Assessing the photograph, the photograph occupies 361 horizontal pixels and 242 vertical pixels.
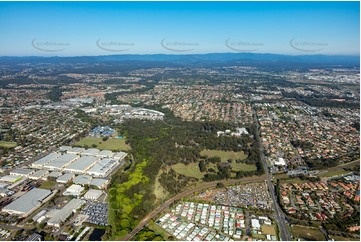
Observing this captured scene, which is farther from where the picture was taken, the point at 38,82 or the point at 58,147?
the point at 38,82

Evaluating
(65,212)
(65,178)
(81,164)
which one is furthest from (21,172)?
(65,212)

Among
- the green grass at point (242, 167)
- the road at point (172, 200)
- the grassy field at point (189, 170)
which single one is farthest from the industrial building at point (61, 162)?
the green grass at point (242, 167)

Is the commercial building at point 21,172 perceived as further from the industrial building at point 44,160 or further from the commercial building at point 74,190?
the commercial building at point 74,190

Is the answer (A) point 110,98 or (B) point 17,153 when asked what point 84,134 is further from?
(A) point 110,98

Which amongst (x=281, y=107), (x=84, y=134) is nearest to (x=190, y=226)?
(x=84, y=134)

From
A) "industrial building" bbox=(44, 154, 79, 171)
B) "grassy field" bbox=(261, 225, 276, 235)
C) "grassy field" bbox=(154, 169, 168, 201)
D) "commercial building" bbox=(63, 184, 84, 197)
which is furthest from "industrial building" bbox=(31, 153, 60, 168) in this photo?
"grassy field" bbox=(261, 225, 276, 235)

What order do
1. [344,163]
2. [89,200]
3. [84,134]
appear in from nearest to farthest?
1. [89,200]
2. [344,163]
3. [84,134]

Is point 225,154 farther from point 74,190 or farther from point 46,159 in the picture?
point 46,159

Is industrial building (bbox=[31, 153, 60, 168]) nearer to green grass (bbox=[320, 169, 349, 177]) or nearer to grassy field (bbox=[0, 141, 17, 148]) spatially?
grassy field (bbox=[0, 141, 17, 148])
